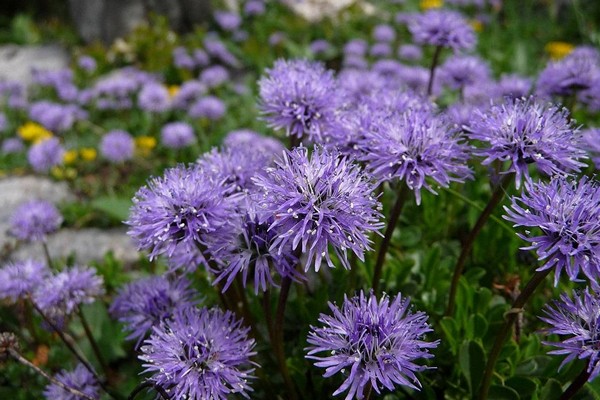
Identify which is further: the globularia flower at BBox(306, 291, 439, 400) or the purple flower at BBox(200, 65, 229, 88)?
the purple flower at BBox(200, 65, 229, 88)

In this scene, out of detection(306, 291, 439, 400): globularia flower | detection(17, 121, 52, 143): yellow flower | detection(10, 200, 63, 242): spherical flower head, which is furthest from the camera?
detection(17, 121, 52, 143): yellow flower

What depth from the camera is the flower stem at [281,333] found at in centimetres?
205

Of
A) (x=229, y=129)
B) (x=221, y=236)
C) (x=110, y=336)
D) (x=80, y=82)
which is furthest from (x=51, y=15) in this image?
(x=221, y=236)

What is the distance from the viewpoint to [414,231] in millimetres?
3539

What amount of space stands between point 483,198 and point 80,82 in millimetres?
6210

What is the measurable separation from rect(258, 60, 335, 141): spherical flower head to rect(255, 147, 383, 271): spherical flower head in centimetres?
70

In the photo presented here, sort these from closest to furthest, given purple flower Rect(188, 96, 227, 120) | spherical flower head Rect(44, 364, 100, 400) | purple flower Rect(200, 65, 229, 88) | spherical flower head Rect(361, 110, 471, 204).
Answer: spherical flower head Rect(361, 110, 471, 204), spherical flower head Rect(44, 364, 100, 400), purple flower Rect(188, 96, 227, 120), purple flower Rect(200, 65, 229, 88)

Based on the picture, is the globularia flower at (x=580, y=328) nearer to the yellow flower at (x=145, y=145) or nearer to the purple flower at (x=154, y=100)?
the yellow flower at (x=145, y=145)

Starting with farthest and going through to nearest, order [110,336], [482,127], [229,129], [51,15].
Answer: [51,15] → [229,129] → [110,336] → [482,127]

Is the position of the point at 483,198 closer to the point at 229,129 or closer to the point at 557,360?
the point at 557,360

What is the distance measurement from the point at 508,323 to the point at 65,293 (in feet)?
6.77

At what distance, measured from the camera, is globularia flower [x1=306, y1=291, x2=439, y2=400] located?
70.4 inches

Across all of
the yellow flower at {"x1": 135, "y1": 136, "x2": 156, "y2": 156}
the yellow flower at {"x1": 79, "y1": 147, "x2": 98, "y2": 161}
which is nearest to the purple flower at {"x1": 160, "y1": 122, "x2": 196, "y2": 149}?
the yellow flower at {"x1": 135, "y1": 136, "x2": 156, "y2": 156}

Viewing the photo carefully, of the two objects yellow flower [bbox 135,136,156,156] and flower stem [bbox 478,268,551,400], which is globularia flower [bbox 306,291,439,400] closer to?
flower stem [bbox 478,268,551,400]
